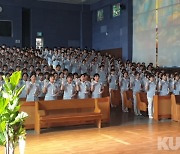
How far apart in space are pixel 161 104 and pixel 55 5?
14.1 m

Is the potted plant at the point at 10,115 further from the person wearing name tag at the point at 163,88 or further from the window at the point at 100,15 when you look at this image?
the window at the point at 100,15

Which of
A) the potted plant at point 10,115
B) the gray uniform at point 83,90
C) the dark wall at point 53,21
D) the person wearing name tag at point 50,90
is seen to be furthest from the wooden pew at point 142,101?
the dark wall at point 53,21

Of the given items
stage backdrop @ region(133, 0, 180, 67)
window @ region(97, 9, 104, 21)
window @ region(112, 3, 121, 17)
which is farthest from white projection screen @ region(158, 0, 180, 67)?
window @ region(97, 9, 104, 21)

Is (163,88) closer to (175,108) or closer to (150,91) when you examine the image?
(150,91)

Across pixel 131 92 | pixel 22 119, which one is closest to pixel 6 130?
pixel 22 119

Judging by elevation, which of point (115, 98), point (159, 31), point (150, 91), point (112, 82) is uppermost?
point (159, 31)

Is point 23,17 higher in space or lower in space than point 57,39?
higher

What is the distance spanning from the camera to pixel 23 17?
21219 mm

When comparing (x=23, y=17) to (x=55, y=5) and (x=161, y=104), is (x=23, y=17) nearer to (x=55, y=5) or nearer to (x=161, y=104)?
(x=55, y=5)

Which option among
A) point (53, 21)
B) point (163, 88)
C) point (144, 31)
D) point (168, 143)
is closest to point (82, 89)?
point (163, 88)

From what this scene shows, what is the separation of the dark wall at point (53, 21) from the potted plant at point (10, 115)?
17399 millimetres

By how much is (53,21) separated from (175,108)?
46.3 ft

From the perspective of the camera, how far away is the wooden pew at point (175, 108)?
8773mm

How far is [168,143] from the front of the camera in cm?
617
